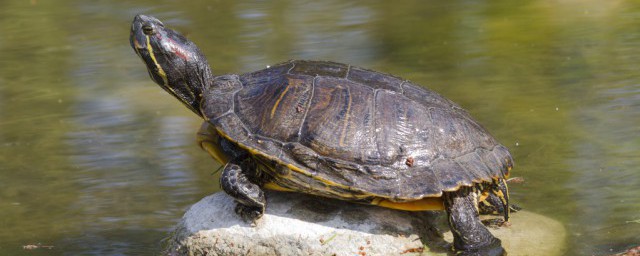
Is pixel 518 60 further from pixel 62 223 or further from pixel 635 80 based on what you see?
pixel 62 223

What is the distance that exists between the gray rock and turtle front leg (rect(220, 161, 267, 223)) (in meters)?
0.09

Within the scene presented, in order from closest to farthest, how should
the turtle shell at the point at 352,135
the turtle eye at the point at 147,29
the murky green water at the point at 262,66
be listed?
the turtle shell at the point at 352,135
the turtle eye at the point at 147,29
the murky green water at the point at 262,66

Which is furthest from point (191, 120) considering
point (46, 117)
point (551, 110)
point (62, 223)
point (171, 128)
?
point (551, 110)

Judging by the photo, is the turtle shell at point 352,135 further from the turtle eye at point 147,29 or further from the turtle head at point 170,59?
the turtle eye at point 147,29

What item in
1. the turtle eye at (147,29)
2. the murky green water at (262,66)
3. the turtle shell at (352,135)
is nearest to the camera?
the turtle shell at (352,135)

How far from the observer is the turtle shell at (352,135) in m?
4.78

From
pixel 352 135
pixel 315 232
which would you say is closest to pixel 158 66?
pixel 352 135

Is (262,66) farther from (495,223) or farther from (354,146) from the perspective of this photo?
(354,146)

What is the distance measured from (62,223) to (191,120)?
2134 millimetres

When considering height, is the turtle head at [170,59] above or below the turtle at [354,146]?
above

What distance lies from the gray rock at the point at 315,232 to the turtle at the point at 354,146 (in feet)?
0.40

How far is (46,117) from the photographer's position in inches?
331

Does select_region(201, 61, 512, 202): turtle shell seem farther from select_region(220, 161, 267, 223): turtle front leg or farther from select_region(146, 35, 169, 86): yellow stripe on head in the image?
select_region(146, 35, 169, 86): yellow stripe on head

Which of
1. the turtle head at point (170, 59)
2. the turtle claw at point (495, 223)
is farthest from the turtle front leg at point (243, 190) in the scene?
the turtle claw at point (495, 223)
